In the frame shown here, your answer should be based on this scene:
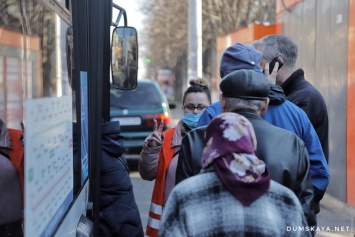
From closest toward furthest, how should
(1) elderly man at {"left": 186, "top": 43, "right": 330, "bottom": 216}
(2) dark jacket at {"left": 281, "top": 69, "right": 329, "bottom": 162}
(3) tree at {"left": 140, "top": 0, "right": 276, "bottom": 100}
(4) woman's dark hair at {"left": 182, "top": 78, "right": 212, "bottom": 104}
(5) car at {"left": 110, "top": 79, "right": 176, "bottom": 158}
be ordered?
1. (1) elderly man at {"left": 186, "top": 43, "right": 330, "bottom": 216}
2. (2) dark jacket at {"left": 281, "top": 69, "right": 329, "bottom": 162}
3. (4) woman's dark hair at {"left": 182, "top": 78, "right": 212, "bottom": 104}
4. (5) car at {"left": 110, "top": 79, "right": 176, "bottom": 158}
5. (3) tree at {"left": 140, "top": 0, "right": 276, "bottom": 100}

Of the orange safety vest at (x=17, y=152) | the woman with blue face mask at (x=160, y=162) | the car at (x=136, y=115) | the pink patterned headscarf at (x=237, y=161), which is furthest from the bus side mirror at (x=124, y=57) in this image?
the car at (x=136, y=115)

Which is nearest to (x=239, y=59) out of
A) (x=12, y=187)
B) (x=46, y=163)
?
(x=46, y=163)

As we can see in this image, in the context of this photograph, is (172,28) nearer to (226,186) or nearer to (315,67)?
(315,67)

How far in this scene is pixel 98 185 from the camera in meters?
3.32

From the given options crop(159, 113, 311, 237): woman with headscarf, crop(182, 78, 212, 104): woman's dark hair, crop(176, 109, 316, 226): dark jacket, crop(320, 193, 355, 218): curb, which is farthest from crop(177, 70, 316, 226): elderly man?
crop(320, 193, 355, 218): curb

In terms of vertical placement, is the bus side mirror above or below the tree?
below

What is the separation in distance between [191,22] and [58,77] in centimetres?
1680

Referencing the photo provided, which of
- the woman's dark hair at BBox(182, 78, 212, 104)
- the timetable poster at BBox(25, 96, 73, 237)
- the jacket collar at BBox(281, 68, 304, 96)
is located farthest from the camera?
the woman's dark hair at BBox(182, 78, 212, 104)

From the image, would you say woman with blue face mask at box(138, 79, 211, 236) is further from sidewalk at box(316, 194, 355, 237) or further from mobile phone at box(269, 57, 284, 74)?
sidewalk at box(316, 194, 355, 237)

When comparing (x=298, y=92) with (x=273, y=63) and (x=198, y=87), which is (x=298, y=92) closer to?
(x=273, y=63)

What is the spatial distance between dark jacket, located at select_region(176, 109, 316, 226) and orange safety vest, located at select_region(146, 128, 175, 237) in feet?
4.02

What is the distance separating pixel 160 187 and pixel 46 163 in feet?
6.61

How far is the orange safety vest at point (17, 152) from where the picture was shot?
187 cm

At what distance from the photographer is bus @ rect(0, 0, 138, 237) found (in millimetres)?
1881
